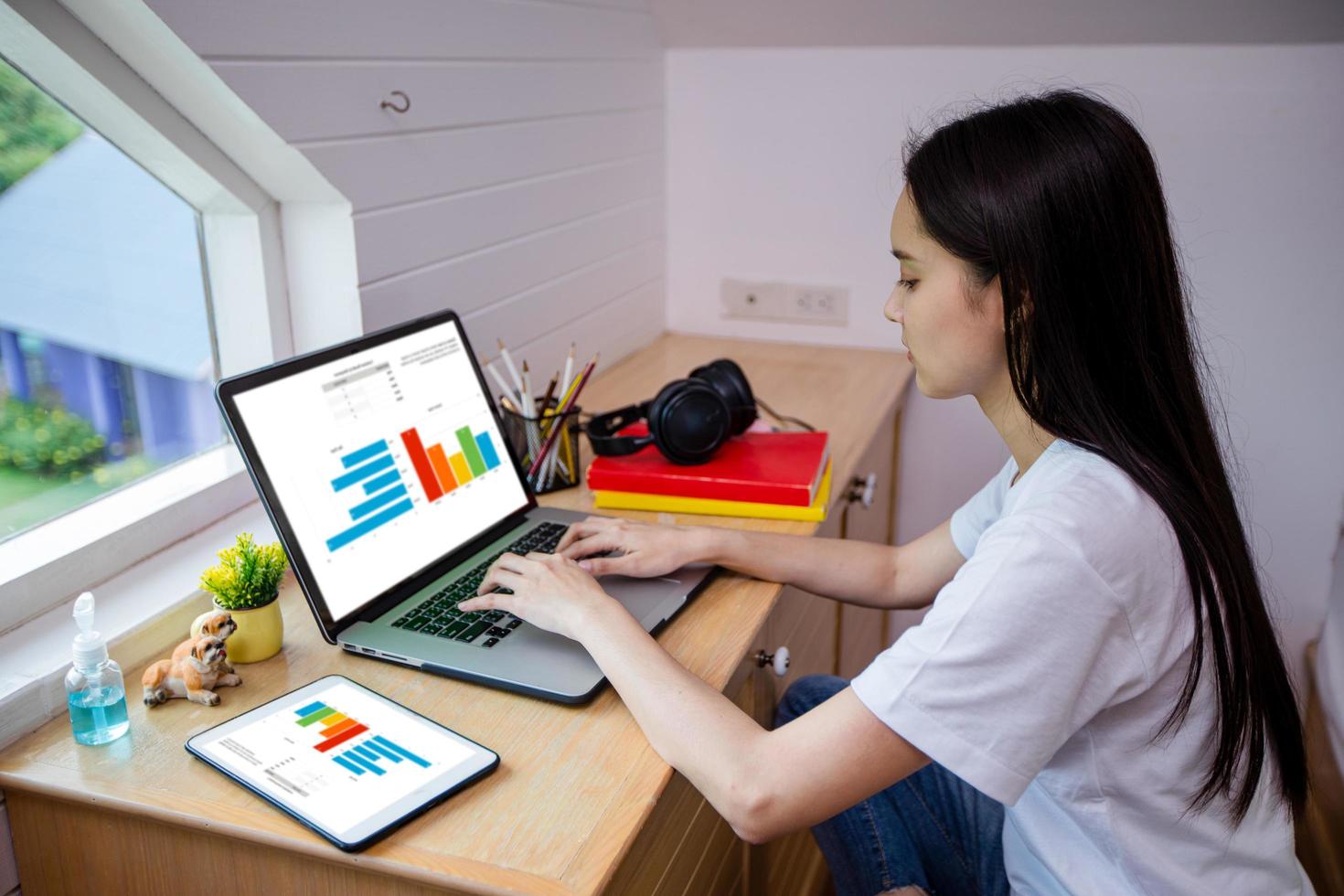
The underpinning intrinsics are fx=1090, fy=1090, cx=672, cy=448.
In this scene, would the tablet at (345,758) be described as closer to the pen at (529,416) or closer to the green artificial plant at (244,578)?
the green artificial plant at (244,578)

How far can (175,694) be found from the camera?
0.96 m

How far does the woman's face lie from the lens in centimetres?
94

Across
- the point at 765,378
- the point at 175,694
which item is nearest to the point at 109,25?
the point at 175,694

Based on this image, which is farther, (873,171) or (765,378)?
(873,171)

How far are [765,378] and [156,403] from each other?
3.45 feet

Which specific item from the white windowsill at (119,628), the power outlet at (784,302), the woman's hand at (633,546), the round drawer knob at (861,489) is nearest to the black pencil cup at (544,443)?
the woman's hand at (633,546)

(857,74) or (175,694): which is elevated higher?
(857,74)

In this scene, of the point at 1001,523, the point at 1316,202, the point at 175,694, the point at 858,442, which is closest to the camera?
the point at 1001,523

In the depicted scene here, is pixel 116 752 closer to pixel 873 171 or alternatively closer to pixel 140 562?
pixel 140 562

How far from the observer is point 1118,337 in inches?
35.1

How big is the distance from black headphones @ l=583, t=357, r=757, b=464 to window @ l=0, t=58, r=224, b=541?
0.50 metres

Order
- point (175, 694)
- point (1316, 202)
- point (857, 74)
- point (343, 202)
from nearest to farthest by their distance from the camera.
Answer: point (175, 694)
point (343, 202)
point (1316, 202)
point (857, 74)

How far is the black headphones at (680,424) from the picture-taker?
4.57 feet

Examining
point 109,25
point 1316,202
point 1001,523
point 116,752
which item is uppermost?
point 109,25
